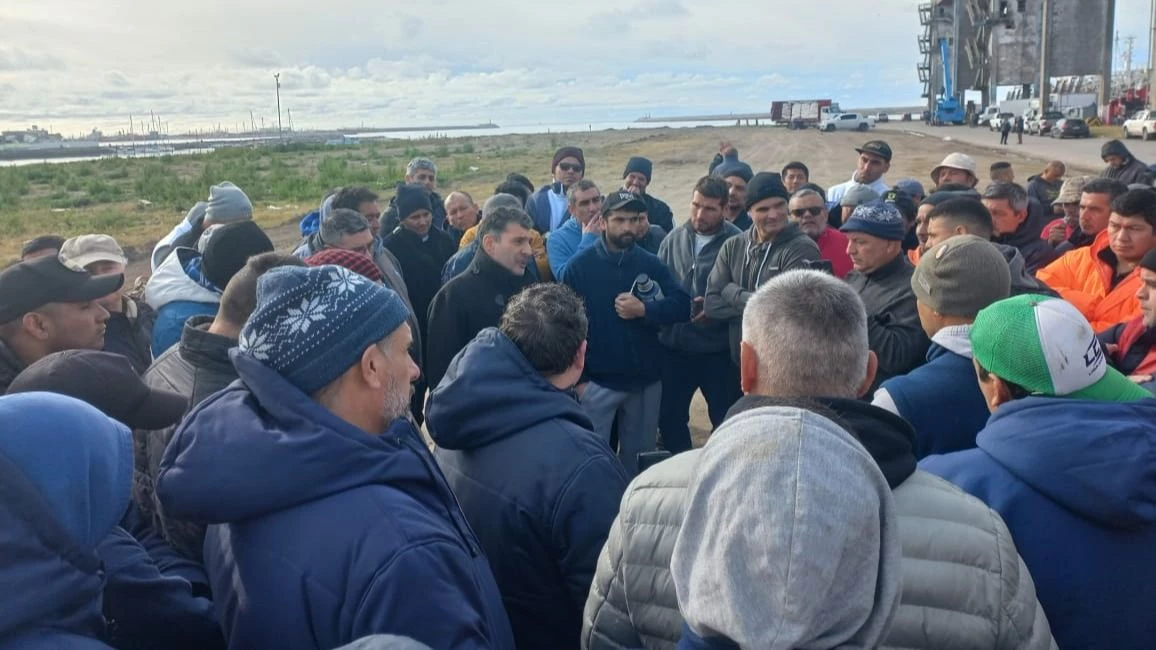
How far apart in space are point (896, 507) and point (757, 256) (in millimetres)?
3961

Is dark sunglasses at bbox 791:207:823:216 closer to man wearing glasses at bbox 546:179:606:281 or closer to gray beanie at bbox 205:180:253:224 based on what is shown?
man wearing glasses at bbox 546:179:606:281

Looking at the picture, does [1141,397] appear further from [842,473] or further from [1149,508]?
[842,473]

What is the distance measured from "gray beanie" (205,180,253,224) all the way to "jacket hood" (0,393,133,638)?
4.73 metres

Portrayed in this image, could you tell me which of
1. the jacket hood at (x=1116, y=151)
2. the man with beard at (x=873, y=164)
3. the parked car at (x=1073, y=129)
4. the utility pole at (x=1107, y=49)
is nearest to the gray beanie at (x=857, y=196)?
the man with beard at (x=873, y=164)

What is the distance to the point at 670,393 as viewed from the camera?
6.05 metres

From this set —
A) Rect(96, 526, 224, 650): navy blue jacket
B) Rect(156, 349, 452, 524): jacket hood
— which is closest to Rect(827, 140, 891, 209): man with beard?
Rect(156, 349, 452, 524): jacket hood

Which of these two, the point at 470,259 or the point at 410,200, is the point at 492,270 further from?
the point at 410,200

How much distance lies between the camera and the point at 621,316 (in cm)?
533

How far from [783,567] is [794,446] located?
174 millimetres

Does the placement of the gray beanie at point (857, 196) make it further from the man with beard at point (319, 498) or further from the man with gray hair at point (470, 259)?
the man with beard at point (319, 498)

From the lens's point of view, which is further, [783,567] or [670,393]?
[670,393]

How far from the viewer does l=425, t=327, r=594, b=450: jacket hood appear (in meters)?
2.53

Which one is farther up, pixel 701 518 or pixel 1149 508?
pixel 701 518

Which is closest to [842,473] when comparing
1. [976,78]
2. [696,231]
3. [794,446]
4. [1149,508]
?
[794,446]
